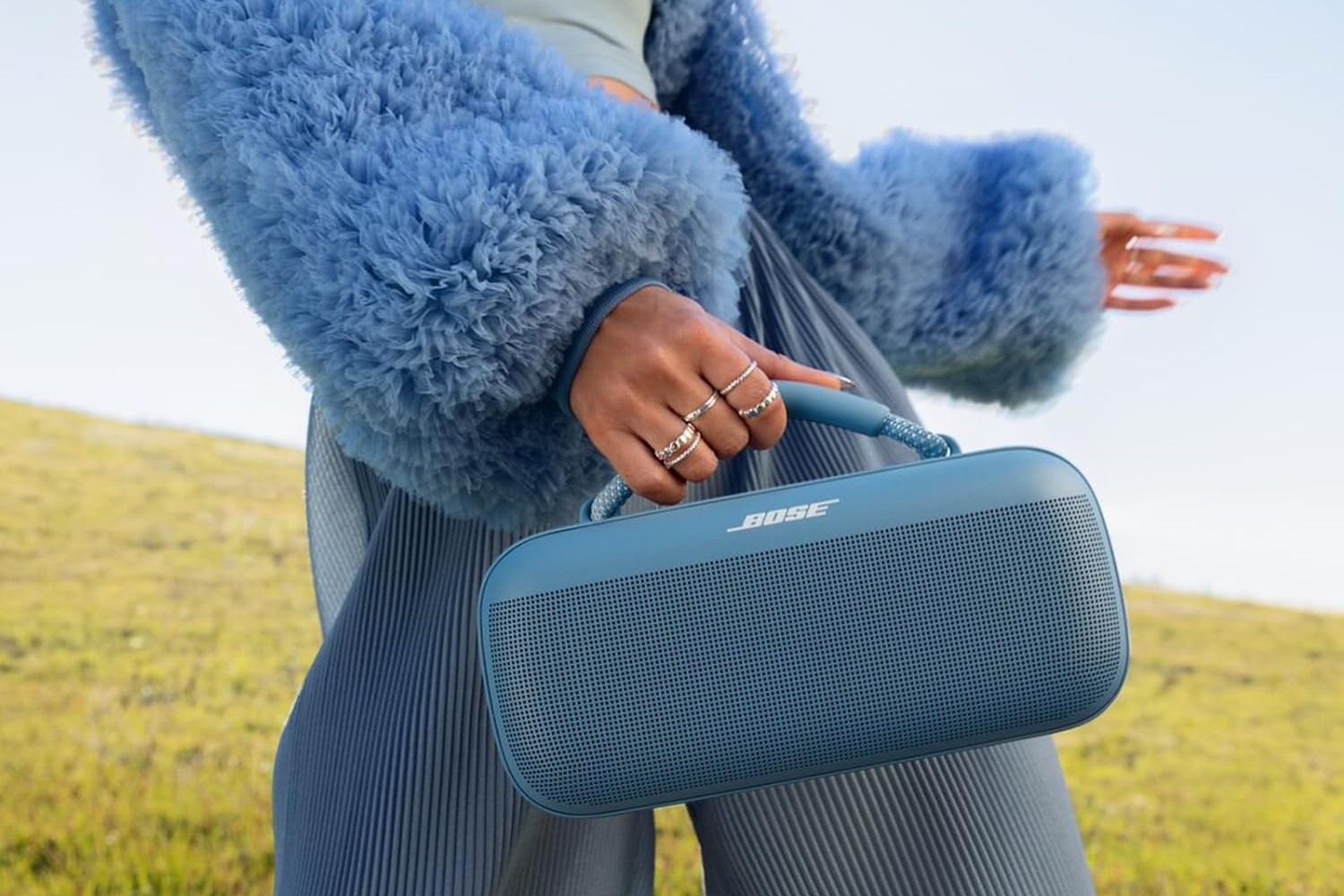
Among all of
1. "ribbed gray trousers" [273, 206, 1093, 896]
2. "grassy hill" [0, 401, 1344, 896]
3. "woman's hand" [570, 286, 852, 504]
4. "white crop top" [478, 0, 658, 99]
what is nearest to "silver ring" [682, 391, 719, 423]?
"woman's hand" [570, 286, 852, 504]

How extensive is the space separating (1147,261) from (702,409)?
0.64 meters

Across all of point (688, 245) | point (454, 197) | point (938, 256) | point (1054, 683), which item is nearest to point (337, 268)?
point (454, 197)

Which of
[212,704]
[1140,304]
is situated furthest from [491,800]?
[212,704]

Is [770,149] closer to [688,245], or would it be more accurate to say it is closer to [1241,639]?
[688,245]

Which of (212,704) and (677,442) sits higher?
(677,442)

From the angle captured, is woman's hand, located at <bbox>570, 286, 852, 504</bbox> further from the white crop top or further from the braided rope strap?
the white crop top

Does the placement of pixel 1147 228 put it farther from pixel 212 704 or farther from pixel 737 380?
pixel 212 704

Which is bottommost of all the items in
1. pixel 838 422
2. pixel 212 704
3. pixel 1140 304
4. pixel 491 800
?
pixel 212 704

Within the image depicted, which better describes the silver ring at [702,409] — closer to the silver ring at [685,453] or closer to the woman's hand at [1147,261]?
the silver ring at [685,453]

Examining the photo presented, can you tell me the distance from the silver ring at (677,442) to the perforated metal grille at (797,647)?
6 cm

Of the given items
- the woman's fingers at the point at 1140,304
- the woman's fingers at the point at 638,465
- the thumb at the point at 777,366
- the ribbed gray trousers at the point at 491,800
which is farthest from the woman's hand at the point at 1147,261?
the woman's fingers at the point at 638,465

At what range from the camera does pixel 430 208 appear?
47cm

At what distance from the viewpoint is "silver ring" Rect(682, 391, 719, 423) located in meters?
0.47

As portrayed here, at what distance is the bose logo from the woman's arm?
98 millimetres
